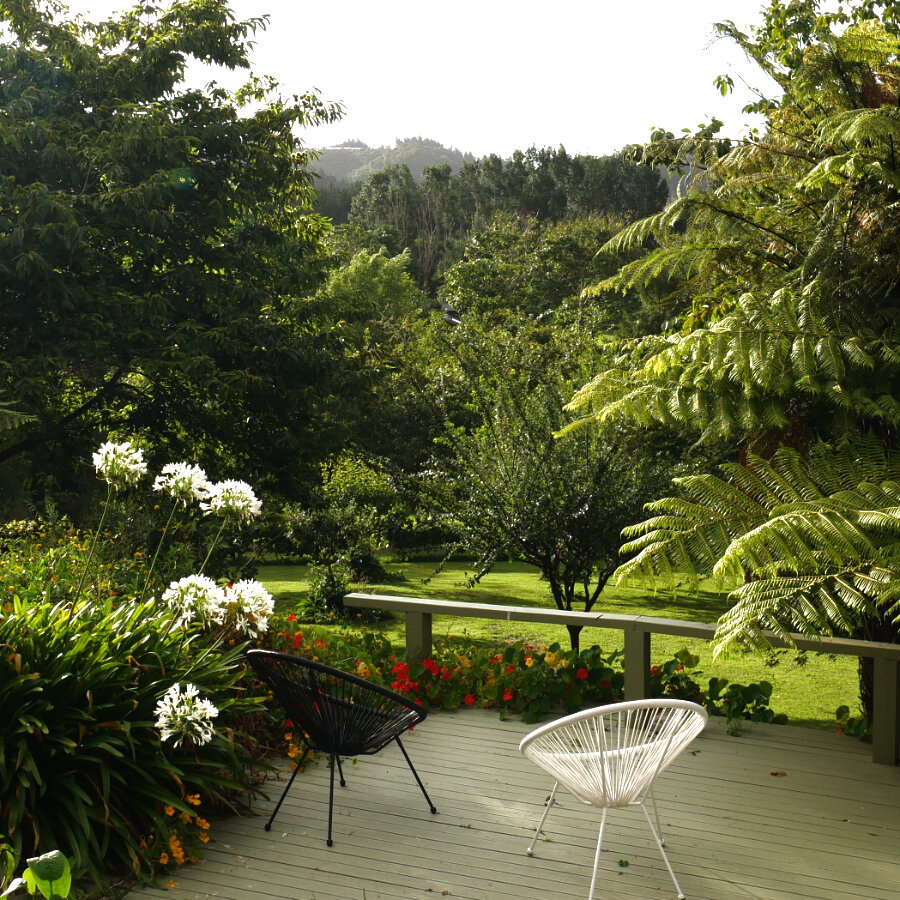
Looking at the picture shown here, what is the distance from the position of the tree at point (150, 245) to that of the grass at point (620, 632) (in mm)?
3160

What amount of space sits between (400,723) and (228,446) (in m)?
8.47

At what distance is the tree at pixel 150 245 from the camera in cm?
1006

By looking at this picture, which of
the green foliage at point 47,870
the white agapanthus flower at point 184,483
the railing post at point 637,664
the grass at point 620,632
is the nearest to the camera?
the green foliage at point 47,870

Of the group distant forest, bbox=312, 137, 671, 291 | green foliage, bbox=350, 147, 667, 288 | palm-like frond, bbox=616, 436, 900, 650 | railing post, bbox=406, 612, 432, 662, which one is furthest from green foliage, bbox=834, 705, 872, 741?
green foliage, bbox=350, 147, 667, 288

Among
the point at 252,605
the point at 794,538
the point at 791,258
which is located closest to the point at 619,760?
the point at 794,538

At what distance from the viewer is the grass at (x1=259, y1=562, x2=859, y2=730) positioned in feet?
26.4

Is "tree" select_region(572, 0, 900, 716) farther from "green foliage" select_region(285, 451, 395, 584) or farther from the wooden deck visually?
"green foliage" select_region(285, 451, 395, 584)

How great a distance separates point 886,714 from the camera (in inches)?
180

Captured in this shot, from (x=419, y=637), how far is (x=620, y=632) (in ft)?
19.7

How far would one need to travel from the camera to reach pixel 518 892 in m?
3.26

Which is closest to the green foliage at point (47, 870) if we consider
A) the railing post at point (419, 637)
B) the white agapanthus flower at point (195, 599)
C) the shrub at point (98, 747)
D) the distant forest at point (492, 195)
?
the shrub at point (98, 747)

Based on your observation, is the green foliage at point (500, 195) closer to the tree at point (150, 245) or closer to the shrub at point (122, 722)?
the tree at point (150, 245)

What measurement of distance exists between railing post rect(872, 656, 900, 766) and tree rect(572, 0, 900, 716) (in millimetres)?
318

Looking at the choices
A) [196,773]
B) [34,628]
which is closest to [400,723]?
[196,773]
